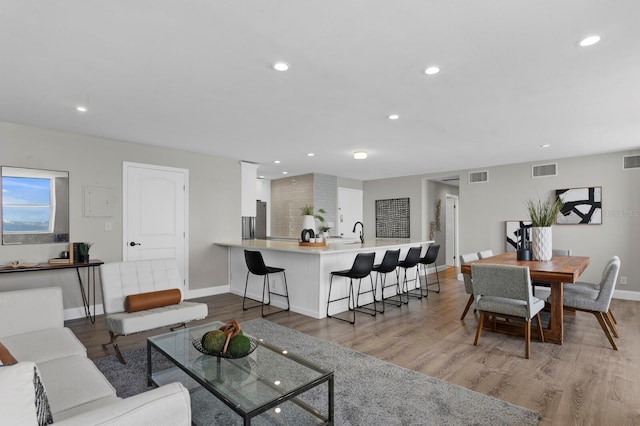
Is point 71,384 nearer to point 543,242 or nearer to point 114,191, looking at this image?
point 114,191

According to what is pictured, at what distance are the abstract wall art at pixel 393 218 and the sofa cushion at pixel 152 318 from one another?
5935 mm

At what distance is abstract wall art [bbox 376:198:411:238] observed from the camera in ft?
26.8

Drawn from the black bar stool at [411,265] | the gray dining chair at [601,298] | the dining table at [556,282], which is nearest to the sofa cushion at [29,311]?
the black bar stool at [411,265]

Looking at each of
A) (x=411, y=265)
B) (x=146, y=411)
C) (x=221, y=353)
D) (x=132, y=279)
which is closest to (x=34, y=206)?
(x=132, y=279)

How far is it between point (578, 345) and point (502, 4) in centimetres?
336

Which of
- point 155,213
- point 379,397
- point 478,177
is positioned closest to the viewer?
point 379,397

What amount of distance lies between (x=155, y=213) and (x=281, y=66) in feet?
11.8

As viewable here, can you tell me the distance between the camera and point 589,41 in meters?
2.13

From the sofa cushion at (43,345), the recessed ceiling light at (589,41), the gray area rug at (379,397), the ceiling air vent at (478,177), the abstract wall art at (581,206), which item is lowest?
the gray area rug at (379,397)

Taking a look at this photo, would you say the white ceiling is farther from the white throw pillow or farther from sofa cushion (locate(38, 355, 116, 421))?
sofa cushion (locate(38, 355, 116, 421))

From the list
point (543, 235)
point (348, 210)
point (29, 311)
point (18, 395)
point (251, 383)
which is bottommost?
point (251, 383)

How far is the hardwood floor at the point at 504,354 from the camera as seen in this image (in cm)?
234

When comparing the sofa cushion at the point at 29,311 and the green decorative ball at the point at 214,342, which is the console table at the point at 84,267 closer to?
the sofa cushion at the point at 29,311

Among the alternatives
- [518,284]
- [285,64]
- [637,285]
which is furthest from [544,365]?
[637,285]
